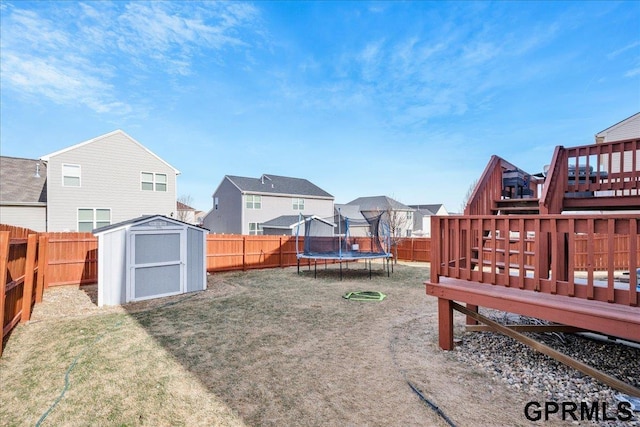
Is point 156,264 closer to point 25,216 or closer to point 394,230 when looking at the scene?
point 25,216

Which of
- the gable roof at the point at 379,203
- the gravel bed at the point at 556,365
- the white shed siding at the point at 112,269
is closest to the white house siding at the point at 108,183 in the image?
the white shed siding at the point at 112,269

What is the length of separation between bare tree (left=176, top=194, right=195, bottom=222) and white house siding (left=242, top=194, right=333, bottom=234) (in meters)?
7.76

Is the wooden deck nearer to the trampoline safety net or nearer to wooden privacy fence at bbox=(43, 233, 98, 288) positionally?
the trampoline safety net

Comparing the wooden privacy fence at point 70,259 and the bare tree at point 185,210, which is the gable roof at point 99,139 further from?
the bare tree at point 185,210

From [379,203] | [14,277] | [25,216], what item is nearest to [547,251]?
[14,277]

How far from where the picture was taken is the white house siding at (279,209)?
2202 centimetres

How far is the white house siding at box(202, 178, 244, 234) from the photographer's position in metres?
22.0

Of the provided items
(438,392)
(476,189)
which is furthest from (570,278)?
(476,189)

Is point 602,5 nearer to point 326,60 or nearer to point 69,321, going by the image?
point 326,60

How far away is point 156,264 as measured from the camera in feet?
23.0

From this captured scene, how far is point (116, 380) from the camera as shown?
3053mm

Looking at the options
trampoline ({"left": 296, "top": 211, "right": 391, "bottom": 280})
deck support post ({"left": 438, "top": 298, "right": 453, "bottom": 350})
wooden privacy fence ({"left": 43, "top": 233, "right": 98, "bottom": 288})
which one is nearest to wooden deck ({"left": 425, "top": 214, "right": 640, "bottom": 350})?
deck support post ({"left": 438, "top": 298, "right": 453, "bottom": 350})

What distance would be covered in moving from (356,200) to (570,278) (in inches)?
1469

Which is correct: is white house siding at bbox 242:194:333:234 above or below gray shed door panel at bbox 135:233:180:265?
above
